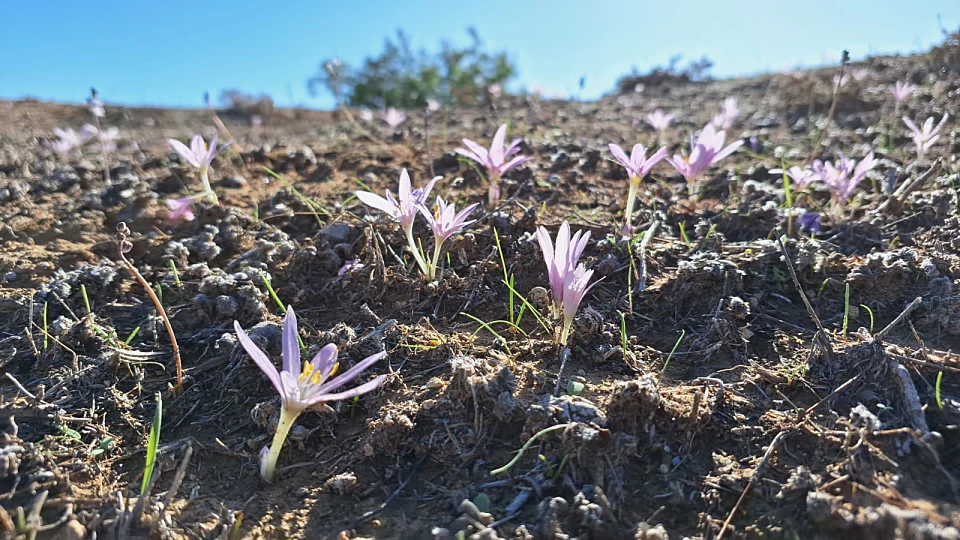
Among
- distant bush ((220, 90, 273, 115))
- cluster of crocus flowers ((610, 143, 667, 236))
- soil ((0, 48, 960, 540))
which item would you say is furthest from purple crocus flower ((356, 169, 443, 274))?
distant bush ((220, 90, 273, 115))

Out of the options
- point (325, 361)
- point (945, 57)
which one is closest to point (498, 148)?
point (325, 361)

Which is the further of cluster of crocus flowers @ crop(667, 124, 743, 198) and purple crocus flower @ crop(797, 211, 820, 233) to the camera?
cluster of crocus flowers @ crop(667, 124, 743, 198)

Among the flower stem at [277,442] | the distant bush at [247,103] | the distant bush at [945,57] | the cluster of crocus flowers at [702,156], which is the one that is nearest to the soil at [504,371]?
the flower stem at [277,442]

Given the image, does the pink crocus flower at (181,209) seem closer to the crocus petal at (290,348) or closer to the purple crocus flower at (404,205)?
the purple crocus flower at (404,205)

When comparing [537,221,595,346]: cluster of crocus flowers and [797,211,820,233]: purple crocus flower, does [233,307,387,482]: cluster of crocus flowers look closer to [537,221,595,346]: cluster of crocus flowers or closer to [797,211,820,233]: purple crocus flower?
[537,221,595,346]: cluster of crocus flowers

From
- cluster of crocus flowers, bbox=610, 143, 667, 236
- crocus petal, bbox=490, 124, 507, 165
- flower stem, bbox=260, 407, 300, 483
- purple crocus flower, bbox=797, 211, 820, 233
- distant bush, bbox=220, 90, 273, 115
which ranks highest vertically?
distant bush, bbox=220, 90, 273, 115

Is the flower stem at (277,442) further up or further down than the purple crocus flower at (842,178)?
further down
